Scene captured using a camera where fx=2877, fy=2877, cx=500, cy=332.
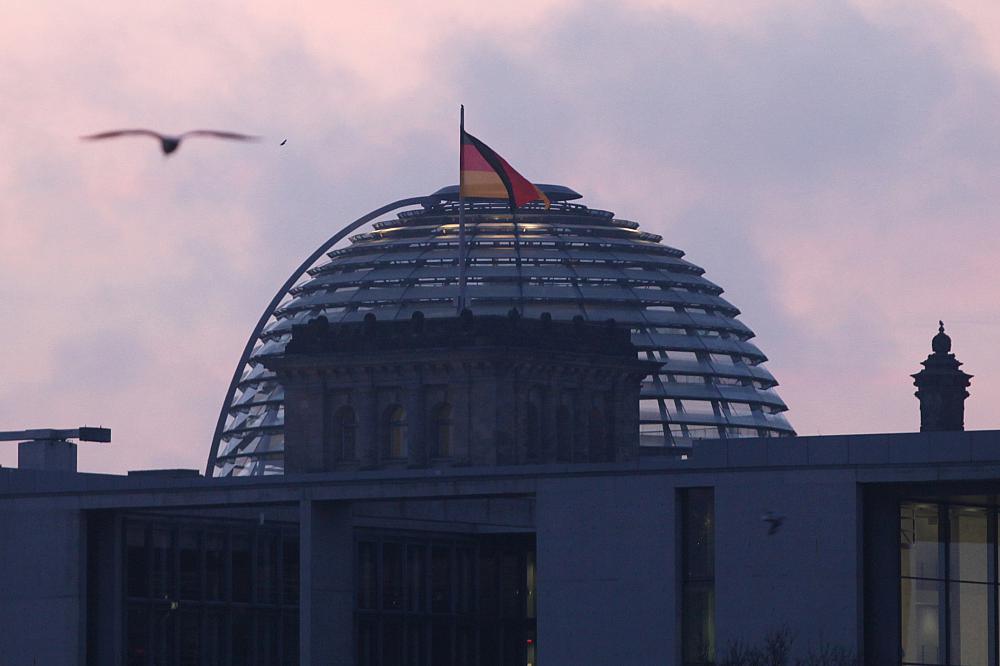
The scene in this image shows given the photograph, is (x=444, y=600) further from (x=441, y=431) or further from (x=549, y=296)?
(x=549, y=296)

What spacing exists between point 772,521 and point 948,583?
5.72m

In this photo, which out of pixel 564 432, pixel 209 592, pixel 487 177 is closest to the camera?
pixel 209 592

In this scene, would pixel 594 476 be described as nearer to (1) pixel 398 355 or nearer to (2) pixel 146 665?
(2) pixel 146 665

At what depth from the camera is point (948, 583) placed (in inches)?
2906

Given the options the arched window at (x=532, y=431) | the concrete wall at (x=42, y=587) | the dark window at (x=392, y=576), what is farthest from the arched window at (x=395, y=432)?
the concrete wall at (x=42, y=587)

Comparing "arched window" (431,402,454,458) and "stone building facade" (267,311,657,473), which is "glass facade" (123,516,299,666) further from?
"arched window" (431,402,454,458)

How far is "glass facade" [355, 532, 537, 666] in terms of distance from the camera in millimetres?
88562

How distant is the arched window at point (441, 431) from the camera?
4702 inches

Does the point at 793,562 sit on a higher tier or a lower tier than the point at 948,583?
higher

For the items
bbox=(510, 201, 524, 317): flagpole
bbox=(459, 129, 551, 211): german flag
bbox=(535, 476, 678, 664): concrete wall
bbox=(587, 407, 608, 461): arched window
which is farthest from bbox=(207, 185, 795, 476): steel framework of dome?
bbox=(535, 476, 678, 664): concrete wall

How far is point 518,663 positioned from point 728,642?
20.5m

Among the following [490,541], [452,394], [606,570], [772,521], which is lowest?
[606,570]

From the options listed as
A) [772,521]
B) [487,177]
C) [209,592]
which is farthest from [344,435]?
[772,521]

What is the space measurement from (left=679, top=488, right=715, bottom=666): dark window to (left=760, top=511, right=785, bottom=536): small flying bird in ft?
7.24
